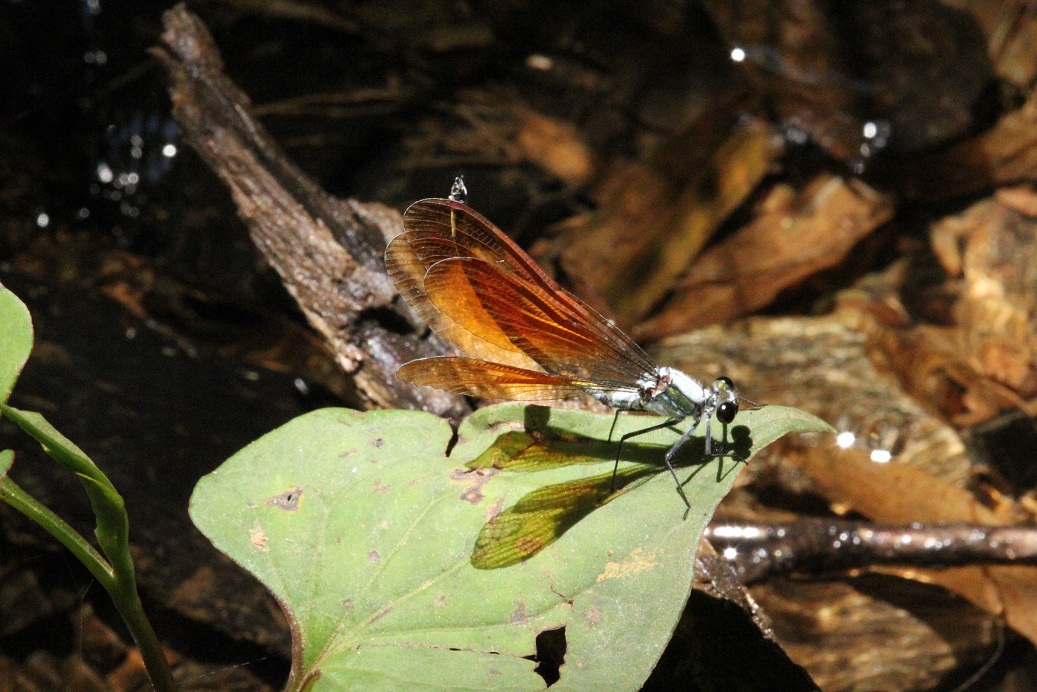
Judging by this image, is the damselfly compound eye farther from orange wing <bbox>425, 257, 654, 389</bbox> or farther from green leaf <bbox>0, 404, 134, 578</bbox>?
green leaf <bbox>0, 404, 134, 578</bbox>

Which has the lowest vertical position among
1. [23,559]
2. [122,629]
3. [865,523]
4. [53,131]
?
[865,523]

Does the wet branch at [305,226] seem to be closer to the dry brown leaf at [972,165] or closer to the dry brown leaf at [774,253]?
the dry brown leaf at [774,253]

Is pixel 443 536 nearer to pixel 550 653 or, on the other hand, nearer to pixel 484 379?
pixel 550 653

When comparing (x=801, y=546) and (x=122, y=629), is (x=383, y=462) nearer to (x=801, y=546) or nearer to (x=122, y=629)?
(x=122, y=629)

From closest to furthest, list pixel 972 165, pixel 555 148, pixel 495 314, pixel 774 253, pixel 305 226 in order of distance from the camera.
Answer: pixel 495 314 < pixel 305 226 < pixel 774 253 < pixel 972 165 < pixel 555 148

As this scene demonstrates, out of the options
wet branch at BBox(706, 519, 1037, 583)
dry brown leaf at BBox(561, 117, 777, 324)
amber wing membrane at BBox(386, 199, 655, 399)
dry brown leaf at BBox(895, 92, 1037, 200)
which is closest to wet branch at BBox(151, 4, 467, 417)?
amber wing membrane at BBox(386, 199, 655, 399)

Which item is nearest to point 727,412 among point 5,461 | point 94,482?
point 94,482

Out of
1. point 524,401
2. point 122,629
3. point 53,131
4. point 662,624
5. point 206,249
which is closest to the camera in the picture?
point 662,624

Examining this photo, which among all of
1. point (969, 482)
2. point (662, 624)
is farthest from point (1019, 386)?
point (662, 624)
